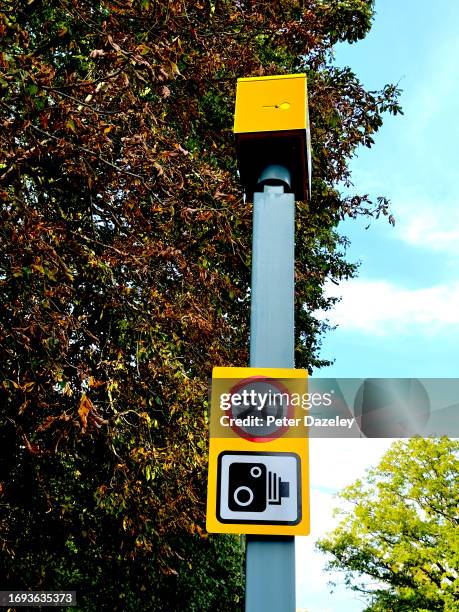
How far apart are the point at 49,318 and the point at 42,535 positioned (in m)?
5.06

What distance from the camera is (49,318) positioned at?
228 inches

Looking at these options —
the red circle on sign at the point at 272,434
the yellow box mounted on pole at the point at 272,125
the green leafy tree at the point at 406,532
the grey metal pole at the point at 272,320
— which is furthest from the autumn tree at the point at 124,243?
the green leafy tree at the point at 406,532

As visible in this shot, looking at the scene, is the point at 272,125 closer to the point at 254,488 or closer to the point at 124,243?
the point at 254,488

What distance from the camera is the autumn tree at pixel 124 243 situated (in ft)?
18.0

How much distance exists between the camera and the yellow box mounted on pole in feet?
7.53

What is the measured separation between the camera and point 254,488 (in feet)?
6.21

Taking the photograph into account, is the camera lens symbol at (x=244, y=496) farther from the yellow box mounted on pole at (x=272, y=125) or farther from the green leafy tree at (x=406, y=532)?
the green leafy tree at (x=406, y=532)

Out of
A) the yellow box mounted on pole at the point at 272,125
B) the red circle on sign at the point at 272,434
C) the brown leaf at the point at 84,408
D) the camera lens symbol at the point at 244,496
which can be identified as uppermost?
the yellow box mounted on pole at the point at 272,125

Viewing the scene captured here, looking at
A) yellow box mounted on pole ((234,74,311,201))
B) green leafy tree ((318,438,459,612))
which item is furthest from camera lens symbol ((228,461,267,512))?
green leafy tree ((318,438,459,612))

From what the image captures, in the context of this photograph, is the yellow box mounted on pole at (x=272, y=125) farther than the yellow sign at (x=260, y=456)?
Yes

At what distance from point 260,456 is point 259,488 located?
0.31ft

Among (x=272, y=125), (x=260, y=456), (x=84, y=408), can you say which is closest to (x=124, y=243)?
(x=84, y=408)

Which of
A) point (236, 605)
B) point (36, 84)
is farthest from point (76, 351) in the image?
point (236, 605)

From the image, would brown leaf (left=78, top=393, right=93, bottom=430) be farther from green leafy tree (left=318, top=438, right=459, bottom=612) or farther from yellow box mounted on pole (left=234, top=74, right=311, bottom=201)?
green leafy tree (left=318, top=438, right=459, bottom=612)
